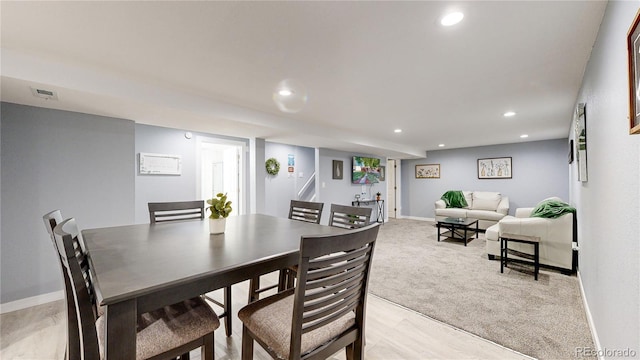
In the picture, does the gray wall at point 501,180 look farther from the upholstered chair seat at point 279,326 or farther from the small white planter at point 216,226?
the small white planter at point 216,226

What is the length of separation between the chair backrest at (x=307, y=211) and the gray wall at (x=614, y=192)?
1.80 m

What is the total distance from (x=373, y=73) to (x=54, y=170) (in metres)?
3.40

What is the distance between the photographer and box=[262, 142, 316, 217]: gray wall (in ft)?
18.6

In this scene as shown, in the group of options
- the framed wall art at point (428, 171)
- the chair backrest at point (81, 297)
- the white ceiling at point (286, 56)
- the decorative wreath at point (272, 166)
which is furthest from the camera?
the framed wall art at point (428, 171)

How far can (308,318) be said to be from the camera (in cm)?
99

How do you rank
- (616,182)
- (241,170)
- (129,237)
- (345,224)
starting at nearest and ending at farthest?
1. (616,182)
2. (129,237)
3. (345,224)
4. (241,170)

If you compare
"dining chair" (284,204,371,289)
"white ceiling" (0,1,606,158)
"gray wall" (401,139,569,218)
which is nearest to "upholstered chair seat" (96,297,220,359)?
"dining chair" (284,204,371,289)

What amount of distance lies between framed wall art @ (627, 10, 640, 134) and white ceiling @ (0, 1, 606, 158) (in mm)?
641

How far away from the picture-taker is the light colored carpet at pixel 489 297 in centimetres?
192

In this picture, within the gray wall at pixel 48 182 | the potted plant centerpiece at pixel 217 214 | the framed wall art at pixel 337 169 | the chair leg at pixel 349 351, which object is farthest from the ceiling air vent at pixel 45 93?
the framed wall art at pixel 337 169

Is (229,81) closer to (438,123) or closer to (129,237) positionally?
(129,237)

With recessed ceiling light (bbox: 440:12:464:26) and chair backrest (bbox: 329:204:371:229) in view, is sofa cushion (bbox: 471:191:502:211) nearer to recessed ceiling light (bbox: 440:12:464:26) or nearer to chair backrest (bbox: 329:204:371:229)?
chair backrest (bbox: 329:204:371:229)

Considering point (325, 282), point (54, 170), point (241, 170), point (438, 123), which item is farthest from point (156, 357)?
point (438, 123)

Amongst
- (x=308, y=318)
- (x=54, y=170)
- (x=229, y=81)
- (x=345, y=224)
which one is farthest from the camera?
(x=54, y=170)
